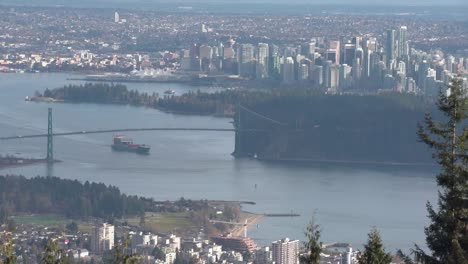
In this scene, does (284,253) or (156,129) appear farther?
(156,129)

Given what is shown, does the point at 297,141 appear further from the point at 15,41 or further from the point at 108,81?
the point at 15,41

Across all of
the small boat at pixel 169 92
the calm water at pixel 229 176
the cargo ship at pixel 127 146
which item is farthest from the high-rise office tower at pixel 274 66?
the cargo ship at pixel 127 146

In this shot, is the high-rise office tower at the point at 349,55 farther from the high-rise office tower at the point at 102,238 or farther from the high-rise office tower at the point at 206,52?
the high-rise office tower at the point at 102,238

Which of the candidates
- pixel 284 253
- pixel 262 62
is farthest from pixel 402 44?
pixel 284 253

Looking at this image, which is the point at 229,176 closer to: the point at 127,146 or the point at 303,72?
the point at 127,146

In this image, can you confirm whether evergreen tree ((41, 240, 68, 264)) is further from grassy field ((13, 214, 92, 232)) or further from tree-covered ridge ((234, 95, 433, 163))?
tree-covered ridge ((234, 95, 433, 163))

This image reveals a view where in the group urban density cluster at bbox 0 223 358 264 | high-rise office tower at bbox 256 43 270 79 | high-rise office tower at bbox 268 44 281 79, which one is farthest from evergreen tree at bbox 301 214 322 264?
high-rise office tower at bbox 256 43 270 79
